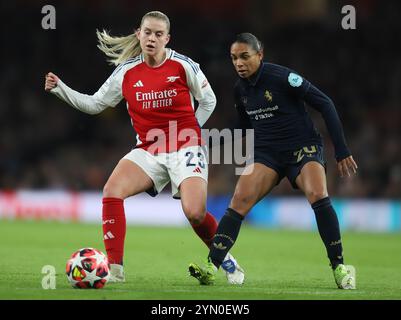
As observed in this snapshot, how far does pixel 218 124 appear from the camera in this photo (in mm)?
22875

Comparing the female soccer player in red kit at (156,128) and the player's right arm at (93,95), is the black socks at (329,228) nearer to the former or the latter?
the female soccer player in red kit at (156,128)

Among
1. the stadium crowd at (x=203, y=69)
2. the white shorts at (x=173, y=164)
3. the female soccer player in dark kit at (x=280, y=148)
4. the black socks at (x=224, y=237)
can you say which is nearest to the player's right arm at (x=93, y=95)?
the white shorts at (x=173, y=164)

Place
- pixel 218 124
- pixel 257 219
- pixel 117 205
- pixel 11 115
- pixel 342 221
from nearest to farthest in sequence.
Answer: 1. pixel 117 205
2. pixel 342 221
3. pixel 257 219
4. pixel 218 124
5. pixel 11 115

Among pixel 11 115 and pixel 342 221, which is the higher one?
pixel 11 115

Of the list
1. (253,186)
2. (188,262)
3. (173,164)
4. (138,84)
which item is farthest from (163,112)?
(188,262)

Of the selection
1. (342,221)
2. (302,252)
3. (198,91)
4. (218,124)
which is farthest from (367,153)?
(198,91)

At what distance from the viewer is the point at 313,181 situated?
24.3 ft

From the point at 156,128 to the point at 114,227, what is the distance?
96 cm

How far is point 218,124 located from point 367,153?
4.33 metres

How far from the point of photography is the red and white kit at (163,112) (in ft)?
25.6

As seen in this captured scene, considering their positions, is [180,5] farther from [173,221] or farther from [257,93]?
[257,93]

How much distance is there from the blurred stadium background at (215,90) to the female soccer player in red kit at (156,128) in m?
11.0

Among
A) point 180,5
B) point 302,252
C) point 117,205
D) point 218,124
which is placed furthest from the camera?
point 180,5

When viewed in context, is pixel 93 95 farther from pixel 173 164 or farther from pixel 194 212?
pixel 194 212
